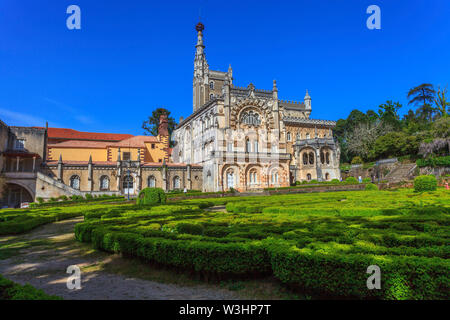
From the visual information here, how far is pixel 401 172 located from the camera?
143 ft

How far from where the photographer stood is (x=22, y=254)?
9.30 meters

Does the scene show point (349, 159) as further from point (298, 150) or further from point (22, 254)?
point (22, 254)

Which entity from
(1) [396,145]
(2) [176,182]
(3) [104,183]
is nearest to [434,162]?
(1) [396,145]

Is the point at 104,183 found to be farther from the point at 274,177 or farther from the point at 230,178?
the point at 274,177

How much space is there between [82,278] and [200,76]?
61202 mm

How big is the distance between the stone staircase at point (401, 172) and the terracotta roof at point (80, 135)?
45809 mm

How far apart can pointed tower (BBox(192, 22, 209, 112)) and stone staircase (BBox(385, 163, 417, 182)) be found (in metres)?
38.2

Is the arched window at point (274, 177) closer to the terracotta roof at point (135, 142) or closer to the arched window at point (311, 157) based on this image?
the arched window at point (311, 157)

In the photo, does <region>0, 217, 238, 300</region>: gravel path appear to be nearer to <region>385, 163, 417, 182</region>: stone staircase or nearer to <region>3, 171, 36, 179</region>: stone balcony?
<region>3, 171, 36, 179</region>: stone balcony

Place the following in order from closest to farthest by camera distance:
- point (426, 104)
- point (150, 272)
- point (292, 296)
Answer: point (292, 296)
point (150, 272)
point (426, 104)

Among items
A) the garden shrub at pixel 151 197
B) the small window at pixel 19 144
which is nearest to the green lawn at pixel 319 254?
the garden shrub at pixel 151 197

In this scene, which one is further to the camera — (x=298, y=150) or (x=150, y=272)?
(x=298, y=150)
